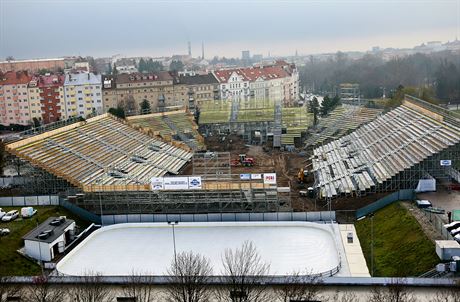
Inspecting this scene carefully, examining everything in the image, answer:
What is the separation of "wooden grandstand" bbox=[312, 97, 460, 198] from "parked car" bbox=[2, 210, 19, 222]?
22.4m

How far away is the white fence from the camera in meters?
36.2

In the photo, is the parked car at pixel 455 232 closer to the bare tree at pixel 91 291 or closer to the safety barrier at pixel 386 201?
the safety barrier at pixel 386 201

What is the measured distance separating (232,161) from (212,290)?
35.3m

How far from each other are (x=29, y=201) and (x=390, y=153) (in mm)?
29386

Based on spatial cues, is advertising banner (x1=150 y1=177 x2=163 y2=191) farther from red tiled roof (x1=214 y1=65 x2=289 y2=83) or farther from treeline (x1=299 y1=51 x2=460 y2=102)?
treeline (x1=299 y1=51 x2=460 y2=102)

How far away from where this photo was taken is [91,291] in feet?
66.9

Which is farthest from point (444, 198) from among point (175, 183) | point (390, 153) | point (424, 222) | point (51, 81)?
point (51, 81)

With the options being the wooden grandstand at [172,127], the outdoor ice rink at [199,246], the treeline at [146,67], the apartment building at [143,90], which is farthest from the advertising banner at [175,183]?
the treeline at [146,67]

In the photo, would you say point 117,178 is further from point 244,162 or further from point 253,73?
point 253,73

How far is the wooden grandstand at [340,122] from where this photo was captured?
203 ft

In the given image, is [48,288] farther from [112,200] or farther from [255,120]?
[255,120]

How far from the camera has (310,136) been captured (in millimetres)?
66062

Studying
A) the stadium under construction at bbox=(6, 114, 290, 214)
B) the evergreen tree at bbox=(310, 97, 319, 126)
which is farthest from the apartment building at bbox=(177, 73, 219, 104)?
the stadium under construction at bbox=(6, 114, 290, 214)

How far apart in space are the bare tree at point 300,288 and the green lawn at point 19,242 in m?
14.3
